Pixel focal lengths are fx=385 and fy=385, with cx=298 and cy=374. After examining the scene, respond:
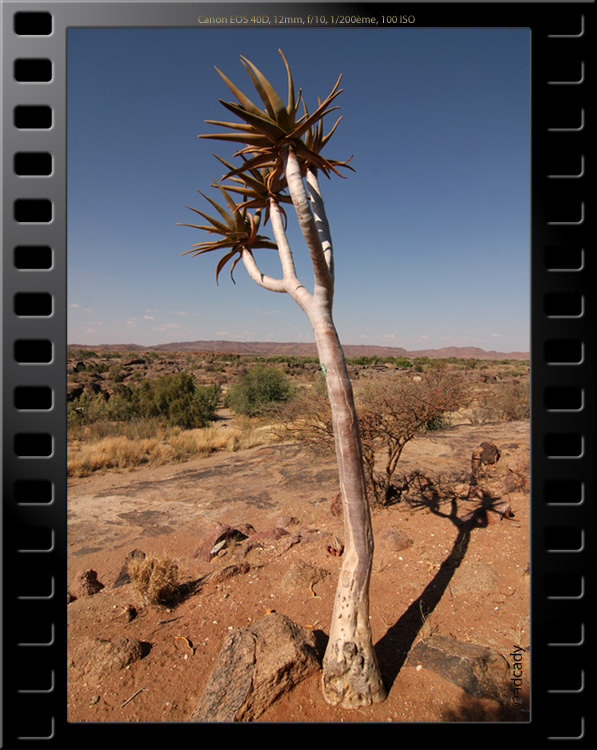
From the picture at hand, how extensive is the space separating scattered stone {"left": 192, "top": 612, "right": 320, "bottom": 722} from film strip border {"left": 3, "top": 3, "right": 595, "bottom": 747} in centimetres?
122

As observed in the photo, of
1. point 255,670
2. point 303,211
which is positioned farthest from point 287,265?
point 255,670

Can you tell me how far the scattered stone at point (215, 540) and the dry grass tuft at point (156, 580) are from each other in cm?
95

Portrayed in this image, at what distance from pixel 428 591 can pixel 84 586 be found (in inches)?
150

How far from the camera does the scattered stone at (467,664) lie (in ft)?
7.79

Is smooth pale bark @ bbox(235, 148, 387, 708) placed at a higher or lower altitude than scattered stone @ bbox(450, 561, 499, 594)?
higher

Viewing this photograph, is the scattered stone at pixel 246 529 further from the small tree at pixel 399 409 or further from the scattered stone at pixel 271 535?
the small tree at pixel 399 409

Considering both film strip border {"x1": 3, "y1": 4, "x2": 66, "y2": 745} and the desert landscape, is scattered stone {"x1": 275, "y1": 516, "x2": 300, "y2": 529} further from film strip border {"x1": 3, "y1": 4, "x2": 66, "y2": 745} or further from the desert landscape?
film strip border {"x1": 3, "y1": 4, "x2": 66, "y2": 745}

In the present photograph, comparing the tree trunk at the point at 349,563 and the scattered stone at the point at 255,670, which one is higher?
the tree trunk at the point at 349,563

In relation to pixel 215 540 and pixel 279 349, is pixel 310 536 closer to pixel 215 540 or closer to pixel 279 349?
pixel 215 540

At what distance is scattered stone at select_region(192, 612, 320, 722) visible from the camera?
229 centimetres

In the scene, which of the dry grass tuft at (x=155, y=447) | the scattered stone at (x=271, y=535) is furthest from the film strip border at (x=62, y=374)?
the dry grass tuft at (x=155, y=447)

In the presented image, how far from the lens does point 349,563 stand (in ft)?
7.65

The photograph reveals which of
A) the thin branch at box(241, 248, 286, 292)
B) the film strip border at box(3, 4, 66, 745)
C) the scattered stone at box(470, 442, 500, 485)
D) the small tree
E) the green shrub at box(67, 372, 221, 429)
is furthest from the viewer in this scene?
the green shrub at box(67, 372, 221, 429)

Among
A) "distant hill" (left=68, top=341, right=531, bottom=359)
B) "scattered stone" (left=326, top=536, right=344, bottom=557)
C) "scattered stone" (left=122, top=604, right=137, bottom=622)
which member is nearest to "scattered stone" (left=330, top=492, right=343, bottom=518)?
"scattered stone" (left=326, top=536, right=344, bottom=557)
